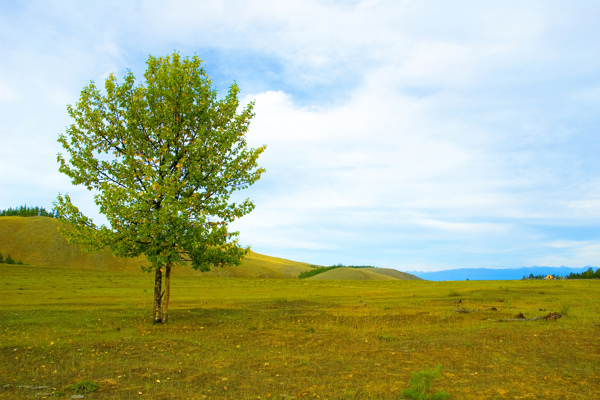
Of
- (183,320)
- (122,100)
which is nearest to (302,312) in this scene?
(183,320)

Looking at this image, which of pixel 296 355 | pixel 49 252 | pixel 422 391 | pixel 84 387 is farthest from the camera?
pixel 49 252

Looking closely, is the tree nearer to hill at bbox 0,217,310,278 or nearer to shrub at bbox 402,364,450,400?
shrub at bbox 402,364,450,400

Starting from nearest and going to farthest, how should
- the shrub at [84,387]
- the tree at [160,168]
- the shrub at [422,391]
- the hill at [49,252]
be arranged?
the shrub at [422,391] → the shrub at [84,387] → the tree at [160,168] → the hill at [49,252]

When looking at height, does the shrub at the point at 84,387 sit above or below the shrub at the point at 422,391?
below

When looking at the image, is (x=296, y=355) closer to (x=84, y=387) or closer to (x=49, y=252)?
(x=84, y=387)

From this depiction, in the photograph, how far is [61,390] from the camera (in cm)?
1130

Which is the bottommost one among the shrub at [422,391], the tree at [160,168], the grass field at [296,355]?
the grass field at [296,355]

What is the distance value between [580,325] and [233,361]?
18.0m

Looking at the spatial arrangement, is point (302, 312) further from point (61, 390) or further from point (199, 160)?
point (61, 390)

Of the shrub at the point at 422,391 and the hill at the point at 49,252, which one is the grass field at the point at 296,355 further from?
the hill at the point at 49,252

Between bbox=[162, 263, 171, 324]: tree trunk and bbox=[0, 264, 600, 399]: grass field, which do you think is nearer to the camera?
bbox=[0, 264, 600, 399]: grass field

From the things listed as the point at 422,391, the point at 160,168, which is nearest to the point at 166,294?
the point at 160,168

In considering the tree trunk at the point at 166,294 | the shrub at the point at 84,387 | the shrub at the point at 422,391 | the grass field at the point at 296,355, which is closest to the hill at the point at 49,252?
the tree trunk at the point at 166,294

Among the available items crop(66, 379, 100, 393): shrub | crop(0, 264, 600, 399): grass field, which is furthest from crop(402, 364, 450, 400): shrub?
crop(66, 379, 100, 393): shrub
